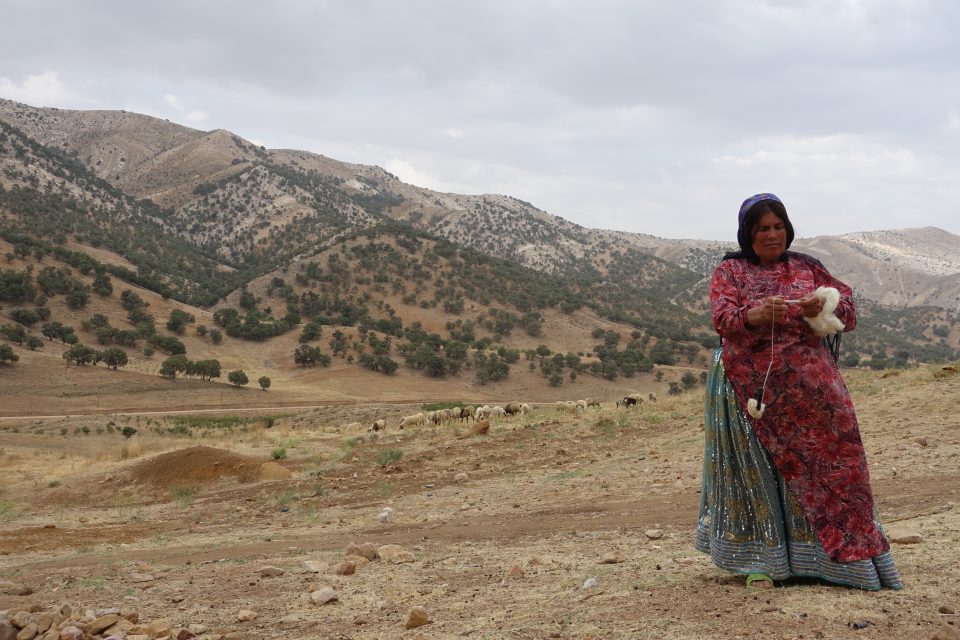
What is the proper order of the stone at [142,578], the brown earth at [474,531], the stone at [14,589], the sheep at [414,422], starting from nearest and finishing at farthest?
the brown earth at [474,531] → the stone at [14,589] → the stone at [142,578] → the sheep at [414,422]

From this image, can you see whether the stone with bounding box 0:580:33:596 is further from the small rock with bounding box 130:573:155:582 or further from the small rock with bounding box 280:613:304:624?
the small rock with bounding box 280:613:304:624

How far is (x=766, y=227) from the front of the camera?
168 inches

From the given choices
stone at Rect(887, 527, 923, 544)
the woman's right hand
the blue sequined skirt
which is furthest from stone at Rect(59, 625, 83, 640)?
stone at Rect(887, 527, 923, 544)

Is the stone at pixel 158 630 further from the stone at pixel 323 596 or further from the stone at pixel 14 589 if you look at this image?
the stone at pixel 14 589

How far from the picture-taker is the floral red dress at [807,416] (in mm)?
3965

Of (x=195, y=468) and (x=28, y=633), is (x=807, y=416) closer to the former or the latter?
(x=28, y=633)

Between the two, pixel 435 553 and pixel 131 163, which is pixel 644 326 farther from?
pixel 131 163

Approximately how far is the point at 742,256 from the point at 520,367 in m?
46.5

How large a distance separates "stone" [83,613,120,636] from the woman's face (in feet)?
13.7

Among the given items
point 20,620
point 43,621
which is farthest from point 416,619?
point 20,620

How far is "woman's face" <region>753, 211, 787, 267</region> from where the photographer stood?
4.25 meters

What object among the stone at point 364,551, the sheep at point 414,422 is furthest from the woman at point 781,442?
the sheep at point 414,422

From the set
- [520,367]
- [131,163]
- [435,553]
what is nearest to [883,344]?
[520,367]

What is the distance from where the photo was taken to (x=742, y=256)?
4.45 meters
